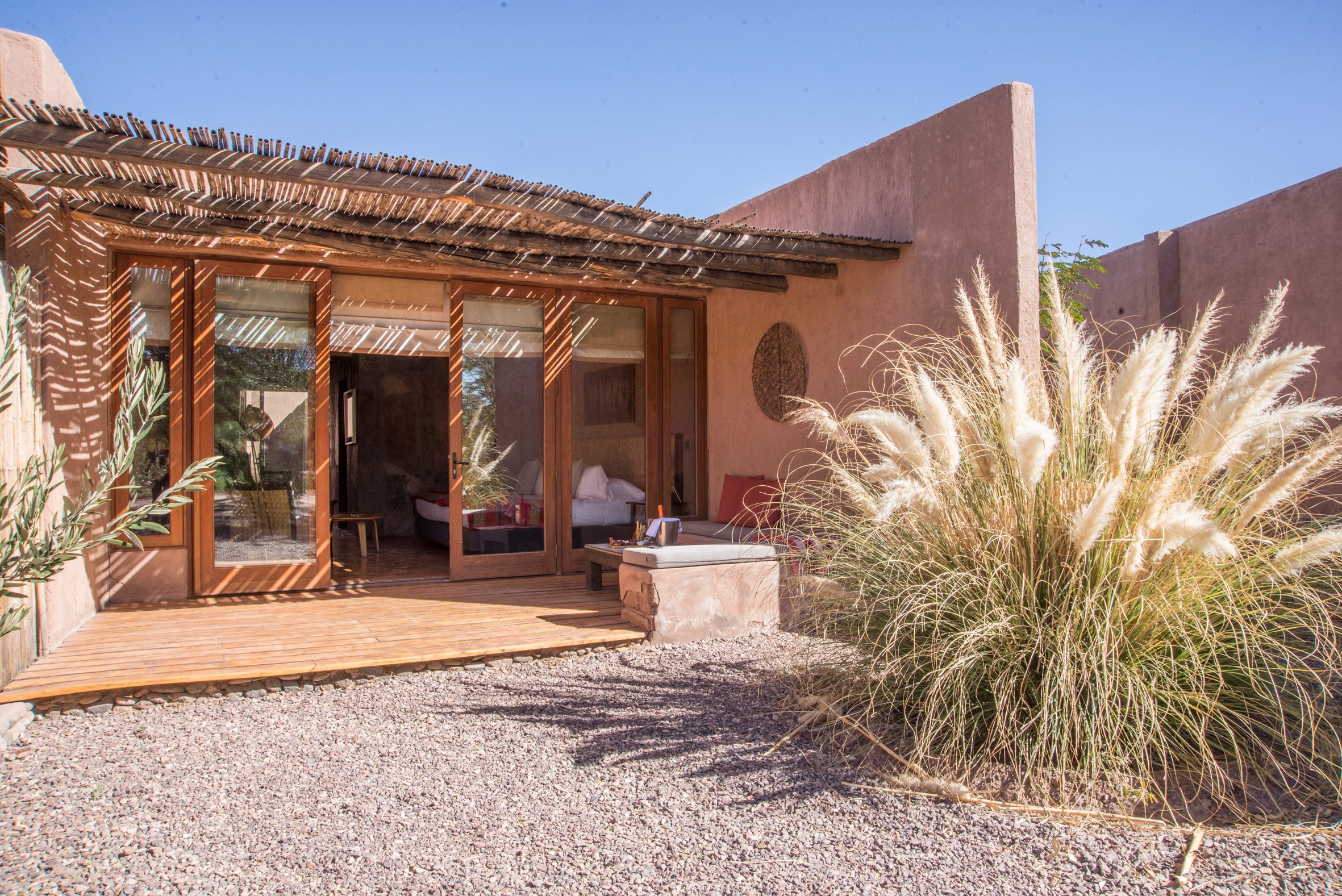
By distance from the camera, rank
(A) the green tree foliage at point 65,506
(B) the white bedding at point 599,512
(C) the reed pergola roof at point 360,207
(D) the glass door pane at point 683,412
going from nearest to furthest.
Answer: (A) the green tree foliage at point 65,506 < (C) the reed pergola roof at point 360,207 < (B) the white bedding at point 599,512 < (D) the glass door pane at point 683,412

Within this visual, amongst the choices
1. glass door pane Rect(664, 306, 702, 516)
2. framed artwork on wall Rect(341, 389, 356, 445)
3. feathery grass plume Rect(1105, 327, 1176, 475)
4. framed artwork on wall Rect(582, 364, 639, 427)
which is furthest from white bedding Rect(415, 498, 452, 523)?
feathery grass plume Rect(1105, 327, 1176, 475)

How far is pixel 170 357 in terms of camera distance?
5980mm

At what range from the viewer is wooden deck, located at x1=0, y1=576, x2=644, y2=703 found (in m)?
3.88

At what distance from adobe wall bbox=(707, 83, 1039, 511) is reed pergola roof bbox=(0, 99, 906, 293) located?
28cm

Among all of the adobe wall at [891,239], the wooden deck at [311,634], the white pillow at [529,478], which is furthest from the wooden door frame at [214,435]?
the adobe wall at [891,239]

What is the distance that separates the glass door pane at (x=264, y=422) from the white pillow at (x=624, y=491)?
2.43 meters

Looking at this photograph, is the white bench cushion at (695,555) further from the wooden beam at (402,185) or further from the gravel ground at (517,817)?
the wooden beam at (402,185)

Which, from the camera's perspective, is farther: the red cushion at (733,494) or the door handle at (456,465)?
the red cushion at (733,494)

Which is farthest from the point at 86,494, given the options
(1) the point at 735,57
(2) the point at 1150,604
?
(1) the point at 735,57

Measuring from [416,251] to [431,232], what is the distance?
2.12ft

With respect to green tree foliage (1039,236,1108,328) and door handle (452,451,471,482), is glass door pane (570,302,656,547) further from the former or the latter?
green tree foliage (1039,236,1108,328)

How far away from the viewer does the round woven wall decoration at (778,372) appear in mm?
6703

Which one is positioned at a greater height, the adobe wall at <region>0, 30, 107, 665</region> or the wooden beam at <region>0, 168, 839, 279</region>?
the wooden beam at <region>0, 168, 839, 279</region>

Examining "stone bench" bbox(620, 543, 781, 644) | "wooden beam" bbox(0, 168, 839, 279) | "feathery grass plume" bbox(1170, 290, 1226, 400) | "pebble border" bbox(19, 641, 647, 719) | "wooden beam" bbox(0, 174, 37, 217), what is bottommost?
"pebble border" bbox(19, 641, 647, 719)
